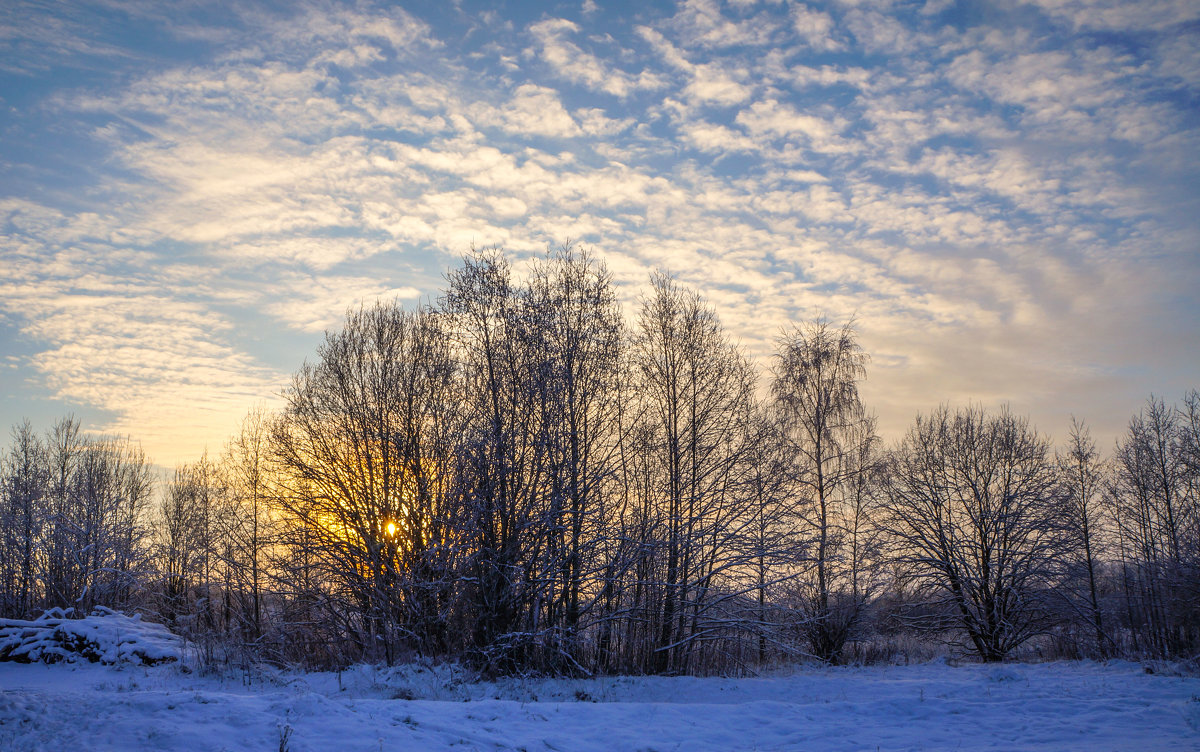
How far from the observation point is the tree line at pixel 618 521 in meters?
16.8

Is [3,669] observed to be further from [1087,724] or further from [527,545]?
[1087,724]

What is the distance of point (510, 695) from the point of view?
1353 cm

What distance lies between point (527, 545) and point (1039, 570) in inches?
684

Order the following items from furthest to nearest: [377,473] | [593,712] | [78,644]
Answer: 1. [377,473]
2. [78,644]
3. [593,712]

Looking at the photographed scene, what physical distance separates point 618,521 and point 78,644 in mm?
13616

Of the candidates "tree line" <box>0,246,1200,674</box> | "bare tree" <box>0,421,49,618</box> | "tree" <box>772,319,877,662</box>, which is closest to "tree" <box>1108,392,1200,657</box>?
"tree line" <box>0,246,1200,674</box>

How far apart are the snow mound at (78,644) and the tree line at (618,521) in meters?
1.19

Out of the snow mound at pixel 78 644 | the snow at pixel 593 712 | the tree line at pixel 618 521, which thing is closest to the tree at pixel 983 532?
the tree line at pixel 618 521

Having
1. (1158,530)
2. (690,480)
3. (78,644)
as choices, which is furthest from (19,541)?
(1158,530)

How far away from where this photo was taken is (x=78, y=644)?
16734 mm

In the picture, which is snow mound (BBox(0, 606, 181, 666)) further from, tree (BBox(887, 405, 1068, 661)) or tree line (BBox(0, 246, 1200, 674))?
tree (BBox(887, 405, 1068, 661))

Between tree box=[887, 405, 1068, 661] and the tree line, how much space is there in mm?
75

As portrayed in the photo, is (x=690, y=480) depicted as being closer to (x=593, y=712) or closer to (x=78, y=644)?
(x=593, y=712)

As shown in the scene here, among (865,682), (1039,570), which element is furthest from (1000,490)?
(865,682)
